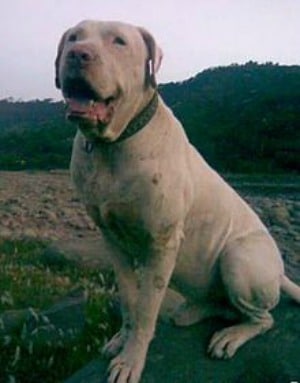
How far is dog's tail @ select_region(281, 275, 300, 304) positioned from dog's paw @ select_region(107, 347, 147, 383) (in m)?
1.22

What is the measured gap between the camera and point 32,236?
16.5 metres

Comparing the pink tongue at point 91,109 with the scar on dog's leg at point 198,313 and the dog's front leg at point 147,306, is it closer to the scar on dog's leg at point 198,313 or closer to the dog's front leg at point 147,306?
the dog's front leg at point 147,306

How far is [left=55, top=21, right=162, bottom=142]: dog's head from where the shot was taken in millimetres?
5461

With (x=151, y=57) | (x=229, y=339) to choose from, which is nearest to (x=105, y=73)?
(x=151, y=57)

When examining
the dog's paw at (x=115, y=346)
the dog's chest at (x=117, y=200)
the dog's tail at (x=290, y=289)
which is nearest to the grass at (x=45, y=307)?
the dog's paw at (x=115, y=346)

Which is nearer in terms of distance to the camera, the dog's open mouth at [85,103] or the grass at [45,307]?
the dog's open mouth at [85,103]

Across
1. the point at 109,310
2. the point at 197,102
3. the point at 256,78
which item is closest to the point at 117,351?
the point at 109,310

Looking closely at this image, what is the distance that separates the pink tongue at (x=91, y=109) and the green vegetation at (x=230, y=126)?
3020 cm

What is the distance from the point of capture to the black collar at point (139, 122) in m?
5.86

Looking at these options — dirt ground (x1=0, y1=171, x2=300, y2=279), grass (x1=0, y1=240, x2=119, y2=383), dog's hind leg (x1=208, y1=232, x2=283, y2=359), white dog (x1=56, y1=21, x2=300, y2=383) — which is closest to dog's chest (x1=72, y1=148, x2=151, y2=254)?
white dog (x1=56, y1=21, x2=300, y2=383)

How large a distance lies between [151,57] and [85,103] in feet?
1.78

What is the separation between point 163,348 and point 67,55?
7.11ft

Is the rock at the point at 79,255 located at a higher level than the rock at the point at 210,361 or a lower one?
lower

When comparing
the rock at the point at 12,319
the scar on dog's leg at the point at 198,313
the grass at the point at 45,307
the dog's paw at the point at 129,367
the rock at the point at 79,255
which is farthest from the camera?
the rock at the point at 79,255
